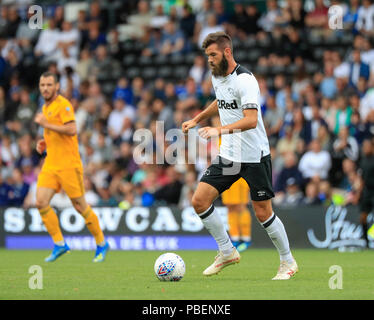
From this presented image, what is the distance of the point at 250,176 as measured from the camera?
9703 mm

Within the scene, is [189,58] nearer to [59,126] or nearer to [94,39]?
[94,39]

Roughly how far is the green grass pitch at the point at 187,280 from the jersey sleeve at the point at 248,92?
1.97 meters

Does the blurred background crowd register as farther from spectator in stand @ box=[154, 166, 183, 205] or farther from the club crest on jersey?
the club crest on jersey

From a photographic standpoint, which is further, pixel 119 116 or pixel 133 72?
pixel 133 72

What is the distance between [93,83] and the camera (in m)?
21.8

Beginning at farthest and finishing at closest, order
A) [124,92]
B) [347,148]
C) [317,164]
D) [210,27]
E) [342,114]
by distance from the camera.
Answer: [124,92]
[210,27]
[342,114]
[317,164]
[347,148]

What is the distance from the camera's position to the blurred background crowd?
17828mm

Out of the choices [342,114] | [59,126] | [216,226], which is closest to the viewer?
[216,226]

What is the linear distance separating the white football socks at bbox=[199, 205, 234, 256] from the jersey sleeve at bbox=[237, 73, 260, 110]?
1.34 meters

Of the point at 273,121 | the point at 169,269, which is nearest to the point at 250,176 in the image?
the point at 169,269

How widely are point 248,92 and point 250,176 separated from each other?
3.20 feet

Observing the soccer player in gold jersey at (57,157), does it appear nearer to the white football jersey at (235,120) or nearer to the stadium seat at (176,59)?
the white football jersey at (235,120)

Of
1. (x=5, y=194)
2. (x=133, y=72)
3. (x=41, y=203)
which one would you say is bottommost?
(x=5, y=194)
